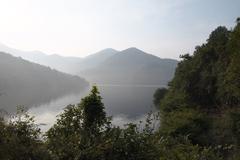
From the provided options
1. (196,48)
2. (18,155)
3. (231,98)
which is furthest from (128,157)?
(196,48)

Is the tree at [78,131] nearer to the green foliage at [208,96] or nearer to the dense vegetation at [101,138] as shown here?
the dense vegetation at [101,138]

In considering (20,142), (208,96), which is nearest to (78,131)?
(20,142)

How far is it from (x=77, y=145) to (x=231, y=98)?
174 ft

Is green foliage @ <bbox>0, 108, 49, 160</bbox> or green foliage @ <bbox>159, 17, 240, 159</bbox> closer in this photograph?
green foliage @ <bbox>0, 108, 49, 160</bbox>

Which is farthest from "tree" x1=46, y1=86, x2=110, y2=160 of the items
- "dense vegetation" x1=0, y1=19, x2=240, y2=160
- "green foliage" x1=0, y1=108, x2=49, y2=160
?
"green foliage" x1=0, y1=108, x2=49, y2=160

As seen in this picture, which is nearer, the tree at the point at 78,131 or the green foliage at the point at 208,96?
the tree at the point at 78,131

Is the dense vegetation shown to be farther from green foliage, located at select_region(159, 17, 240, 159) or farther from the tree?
green foliage, located at select_region(159, 17, 240, 159)

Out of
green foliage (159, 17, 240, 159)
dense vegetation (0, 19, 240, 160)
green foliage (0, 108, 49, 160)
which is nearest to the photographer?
green foliage (0, 108, 49, 160)

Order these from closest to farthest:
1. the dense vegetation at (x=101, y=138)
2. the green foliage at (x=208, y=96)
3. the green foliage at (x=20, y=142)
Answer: the green foliage at (x=20, y=142) < the dense vegetation at (x=101, y=138) < the green foliage at (x=208, y=96)

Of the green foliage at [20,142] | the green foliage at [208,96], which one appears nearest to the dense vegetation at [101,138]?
the green foliage at [20,142]

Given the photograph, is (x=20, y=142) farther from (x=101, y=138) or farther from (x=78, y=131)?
(x=78, y=131)

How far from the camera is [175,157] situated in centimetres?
1173

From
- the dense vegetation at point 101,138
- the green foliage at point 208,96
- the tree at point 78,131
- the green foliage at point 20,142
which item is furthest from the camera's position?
the green foliage at point 208,96

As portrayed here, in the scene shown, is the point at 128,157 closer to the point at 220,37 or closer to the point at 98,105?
the point at 98,105
